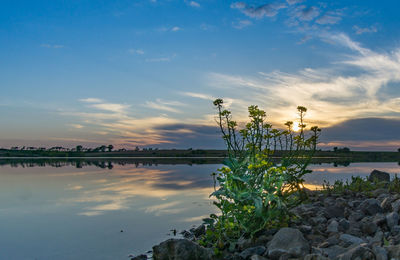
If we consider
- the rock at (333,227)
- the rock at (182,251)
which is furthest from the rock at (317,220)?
the rock at (182,251)

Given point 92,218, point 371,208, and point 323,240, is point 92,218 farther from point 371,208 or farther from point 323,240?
point 371,208

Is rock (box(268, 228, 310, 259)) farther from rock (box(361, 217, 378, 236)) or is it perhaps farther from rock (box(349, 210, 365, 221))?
rock (box(349, 210, 365, 221))

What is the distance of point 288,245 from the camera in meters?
5.08

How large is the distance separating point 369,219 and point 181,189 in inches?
389

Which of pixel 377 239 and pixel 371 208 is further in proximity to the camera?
pixel 371 208

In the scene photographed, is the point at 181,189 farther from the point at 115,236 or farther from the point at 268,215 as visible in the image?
the point at 268,215

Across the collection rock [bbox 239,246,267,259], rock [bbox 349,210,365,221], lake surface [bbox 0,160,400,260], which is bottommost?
lake surface [bbox 0,160,400,260]

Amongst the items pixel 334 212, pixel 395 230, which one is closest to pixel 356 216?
pixel 334 212

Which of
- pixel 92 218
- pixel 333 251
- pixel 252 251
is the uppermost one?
pixel 333 251

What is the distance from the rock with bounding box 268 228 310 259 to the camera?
479 centimetres

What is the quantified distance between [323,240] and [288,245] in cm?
93

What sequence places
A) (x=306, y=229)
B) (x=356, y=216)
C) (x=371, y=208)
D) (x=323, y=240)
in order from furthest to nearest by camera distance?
(x=371, y=208), (x=356, y=216), (x=306, y=229), (x=323, y=240)

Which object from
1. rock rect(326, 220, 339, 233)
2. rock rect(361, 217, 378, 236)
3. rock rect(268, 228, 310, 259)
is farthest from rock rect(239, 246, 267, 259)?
rock rect(361, 217, 378, 236)

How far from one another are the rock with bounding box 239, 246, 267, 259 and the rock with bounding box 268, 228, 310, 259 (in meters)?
0.15
